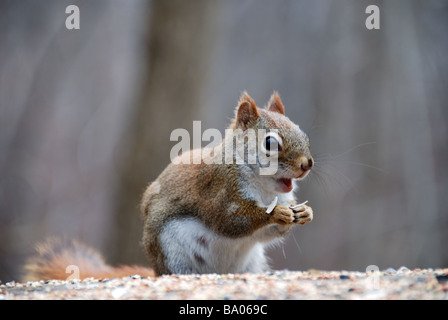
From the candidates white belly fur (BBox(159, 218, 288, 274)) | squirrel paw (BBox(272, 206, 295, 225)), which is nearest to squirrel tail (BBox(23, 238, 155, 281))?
white belly fur (BBox(159, 218, 288, 274))

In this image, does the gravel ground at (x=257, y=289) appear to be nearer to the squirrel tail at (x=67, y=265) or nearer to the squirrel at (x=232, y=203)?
the squirrel at (x=232, y=203)

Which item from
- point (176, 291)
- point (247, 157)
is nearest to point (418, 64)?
point (247, 157)

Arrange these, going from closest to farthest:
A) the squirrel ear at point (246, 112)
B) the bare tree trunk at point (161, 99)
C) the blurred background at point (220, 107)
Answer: the squirrel ear at point (246, 112), the bare tree trunk at point (161, 99), the blurred background at point (220, 107)

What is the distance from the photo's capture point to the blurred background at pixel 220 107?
15.1 feet

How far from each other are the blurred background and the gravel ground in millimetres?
2338

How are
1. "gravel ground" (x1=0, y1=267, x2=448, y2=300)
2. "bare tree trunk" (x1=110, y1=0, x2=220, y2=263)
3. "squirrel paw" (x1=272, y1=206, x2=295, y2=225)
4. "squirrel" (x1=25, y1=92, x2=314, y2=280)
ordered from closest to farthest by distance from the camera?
"gravel ground" (x1=0, y1=267, x2=448, y2=300) → "squirrel paw" (x1=272, y1=206, x2=295, y2=225) → "squirrel" (x1=25, y1=92, x2=314, y2=280) → "bare tree trunk" (x1=110, y1=0, x2=220, y2=263)

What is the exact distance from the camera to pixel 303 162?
2.39 metres

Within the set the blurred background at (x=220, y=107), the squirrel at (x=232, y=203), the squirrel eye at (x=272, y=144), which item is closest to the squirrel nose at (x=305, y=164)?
the squirrel at (x=232, y=203)

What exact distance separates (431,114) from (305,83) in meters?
1.99

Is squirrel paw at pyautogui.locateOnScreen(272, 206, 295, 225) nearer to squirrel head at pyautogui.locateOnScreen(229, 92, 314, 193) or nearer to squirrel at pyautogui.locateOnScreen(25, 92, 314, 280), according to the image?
squirrel at pyautogui.locateOnScreen(25, 92, 314, 280)

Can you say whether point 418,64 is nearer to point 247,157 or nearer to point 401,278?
point 247,157

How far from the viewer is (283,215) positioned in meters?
2.35

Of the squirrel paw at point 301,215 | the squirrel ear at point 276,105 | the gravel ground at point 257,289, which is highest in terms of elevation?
the squirrel ear at point 276,105

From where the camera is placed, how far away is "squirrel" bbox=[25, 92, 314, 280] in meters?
2.45
